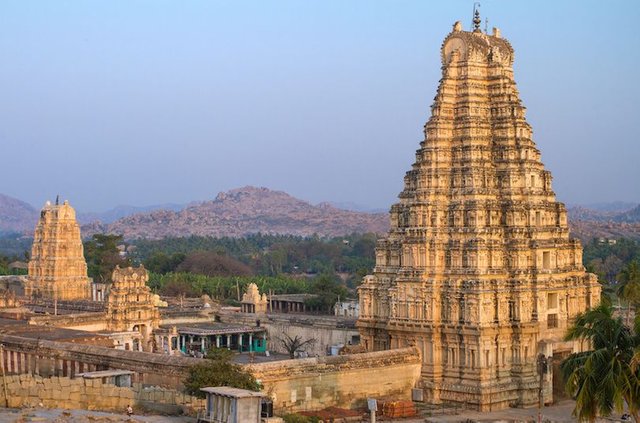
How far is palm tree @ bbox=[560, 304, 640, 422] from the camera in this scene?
3259 cm

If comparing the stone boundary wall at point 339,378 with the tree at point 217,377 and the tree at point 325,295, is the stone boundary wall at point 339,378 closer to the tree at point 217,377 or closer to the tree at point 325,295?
the tree at point 217,377

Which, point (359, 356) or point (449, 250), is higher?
point (449, 250)

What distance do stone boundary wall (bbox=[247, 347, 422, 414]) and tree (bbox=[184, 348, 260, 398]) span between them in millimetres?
889

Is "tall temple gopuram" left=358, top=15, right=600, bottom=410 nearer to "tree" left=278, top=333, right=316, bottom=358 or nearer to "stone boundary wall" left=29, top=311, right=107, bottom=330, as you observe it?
"tree" left=278, top=333, right=316, bottom=358

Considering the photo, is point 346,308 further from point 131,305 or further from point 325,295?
point 131,305

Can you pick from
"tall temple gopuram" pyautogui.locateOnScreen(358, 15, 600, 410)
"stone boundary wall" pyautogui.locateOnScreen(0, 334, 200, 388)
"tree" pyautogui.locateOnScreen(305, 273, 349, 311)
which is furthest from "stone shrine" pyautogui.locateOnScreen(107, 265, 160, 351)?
"tree" pyautogui.locateOnScreen(305, 273, 349, 311)

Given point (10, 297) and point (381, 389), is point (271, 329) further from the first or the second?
point (381, 389)

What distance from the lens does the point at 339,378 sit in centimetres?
4238

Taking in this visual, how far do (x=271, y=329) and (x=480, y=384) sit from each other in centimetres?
2290

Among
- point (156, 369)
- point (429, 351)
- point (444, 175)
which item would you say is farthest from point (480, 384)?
point (156, 369)

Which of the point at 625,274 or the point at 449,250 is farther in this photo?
the point at 625,274

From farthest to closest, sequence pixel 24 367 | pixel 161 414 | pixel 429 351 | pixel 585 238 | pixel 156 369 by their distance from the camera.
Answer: pixel 585 238, pixel 24 367, pixel 429 351, pixel 156 369, pixel 161 414

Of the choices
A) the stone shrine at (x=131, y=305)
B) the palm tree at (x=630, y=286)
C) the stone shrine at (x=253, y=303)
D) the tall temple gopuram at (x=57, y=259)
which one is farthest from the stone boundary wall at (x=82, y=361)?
the tall temple gopuram at (x=57, y=259)

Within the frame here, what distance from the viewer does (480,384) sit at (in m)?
43.3
